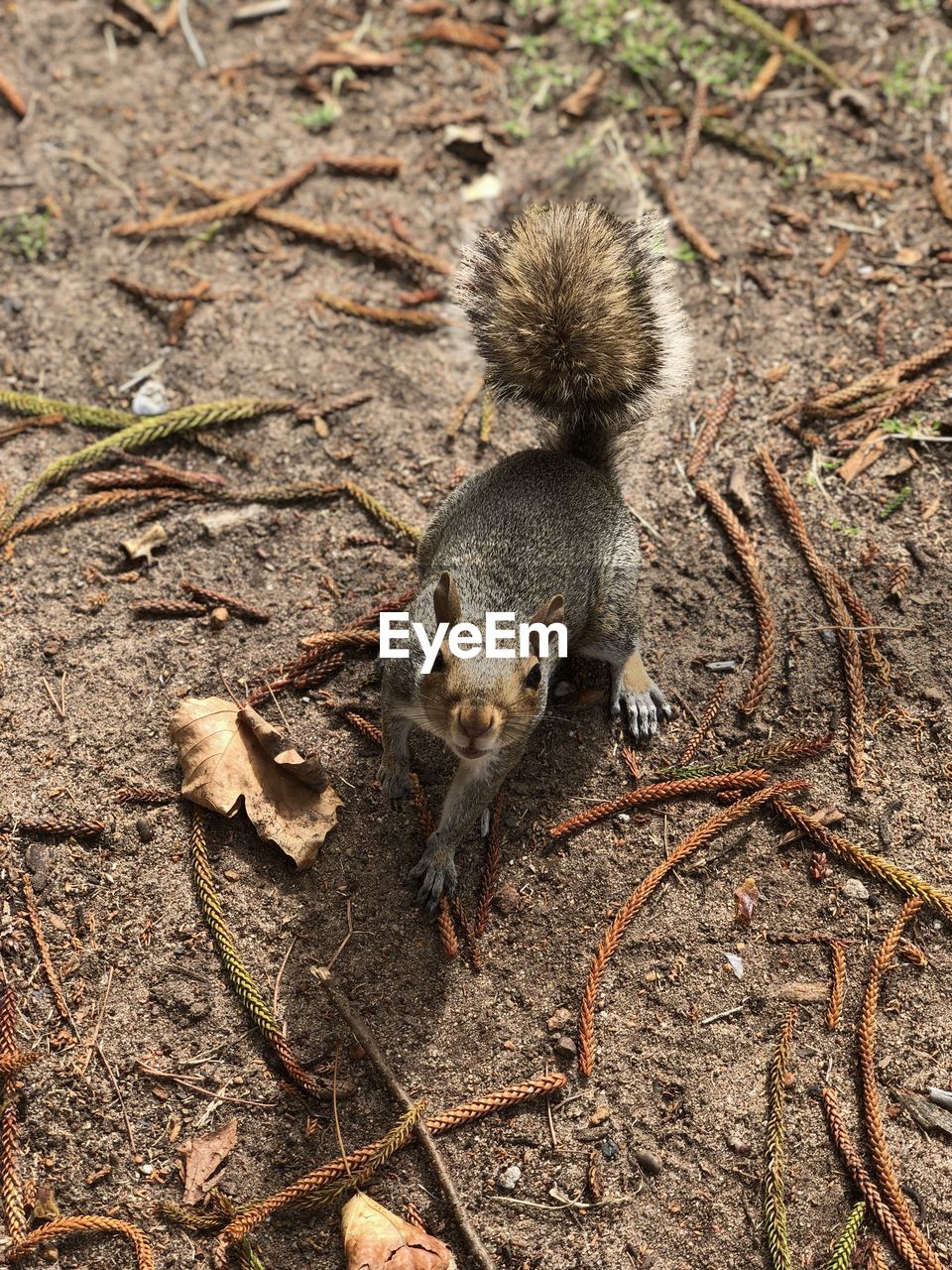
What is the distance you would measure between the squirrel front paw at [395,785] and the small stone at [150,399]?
1.22 metres

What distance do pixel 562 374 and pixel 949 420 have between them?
1.21m

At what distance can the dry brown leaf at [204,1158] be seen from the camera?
2.13 metres

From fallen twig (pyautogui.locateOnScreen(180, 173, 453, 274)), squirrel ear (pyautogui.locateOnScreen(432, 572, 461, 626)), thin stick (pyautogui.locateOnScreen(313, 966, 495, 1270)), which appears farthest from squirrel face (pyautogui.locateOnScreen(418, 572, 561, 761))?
fallen twig (pyautogui.locateOnScreen(180, 173, 453, 274))

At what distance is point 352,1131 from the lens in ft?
7.25

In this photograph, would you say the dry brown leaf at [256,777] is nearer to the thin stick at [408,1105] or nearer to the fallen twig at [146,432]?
the thin stick at [408,1105]

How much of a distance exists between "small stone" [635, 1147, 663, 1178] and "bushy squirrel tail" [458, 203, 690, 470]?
5.23 feet

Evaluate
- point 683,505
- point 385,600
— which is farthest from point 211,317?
point 683,505

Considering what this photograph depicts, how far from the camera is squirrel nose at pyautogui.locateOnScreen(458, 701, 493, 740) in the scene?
6.77 ft

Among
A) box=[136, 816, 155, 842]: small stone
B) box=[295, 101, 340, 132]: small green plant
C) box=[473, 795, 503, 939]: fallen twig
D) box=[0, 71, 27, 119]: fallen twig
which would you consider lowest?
box=[473, 795, 503, 939]: fallen twig

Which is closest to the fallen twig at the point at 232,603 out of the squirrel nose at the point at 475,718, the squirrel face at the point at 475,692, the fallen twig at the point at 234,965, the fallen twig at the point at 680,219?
the fallen twig at the point at 234,965

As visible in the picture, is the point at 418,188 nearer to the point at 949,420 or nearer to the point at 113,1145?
the point at 949,420

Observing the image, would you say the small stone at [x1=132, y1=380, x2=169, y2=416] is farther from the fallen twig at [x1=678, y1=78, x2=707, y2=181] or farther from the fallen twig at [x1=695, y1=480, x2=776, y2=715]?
the fallen twig at [x1=678, y1=78, x2=707, y2=181]

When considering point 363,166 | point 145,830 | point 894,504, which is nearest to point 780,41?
point 363,166

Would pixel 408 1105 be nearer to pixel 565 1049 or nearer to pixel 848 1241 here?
pixel 565 1049
